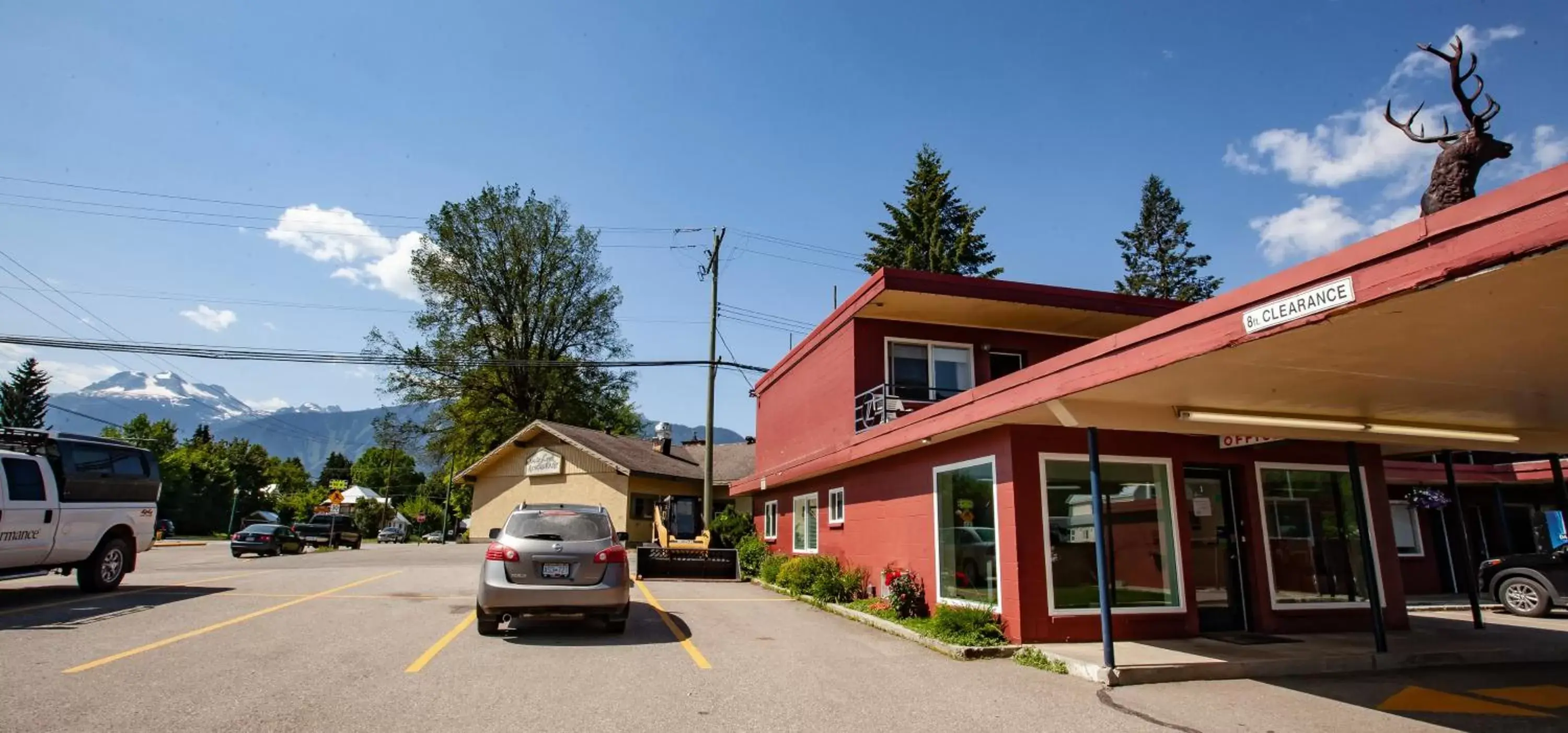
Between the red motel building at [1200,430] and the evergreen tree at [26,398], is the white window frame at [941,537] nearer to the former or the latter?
the red motel building at [1200,430]

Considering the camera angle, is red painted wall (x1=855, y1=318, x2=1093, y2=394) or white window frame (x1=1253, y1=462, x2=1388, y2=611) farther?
red painted wall (x1=855, y1=318, x2=1093, y2=394)

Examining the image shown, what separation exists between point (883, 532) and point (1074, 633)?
4337 mm

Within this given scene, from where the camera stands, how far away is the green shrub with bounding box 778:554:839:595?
14133mm

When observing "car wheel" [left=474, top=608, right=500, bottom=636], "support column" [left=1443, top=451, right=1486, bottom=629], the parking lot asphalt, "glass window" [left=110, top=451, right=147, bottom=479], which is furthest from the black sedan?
"support column" [left=1443, top=451, right=1486, bottom=629]

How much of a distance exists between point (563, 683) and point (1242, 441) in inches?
364

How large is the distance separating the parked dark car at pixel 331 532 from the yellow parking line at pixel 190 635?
78.7 feet

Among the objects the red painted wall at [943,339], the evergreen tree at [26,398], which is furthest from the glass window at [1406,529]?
the evergreen tree at [26,398]

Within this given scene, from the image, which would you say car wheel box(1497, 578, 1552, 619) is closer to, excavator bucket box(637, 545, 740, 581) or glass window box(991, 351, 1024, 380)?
glass window box(991, 351, 1024, 380)

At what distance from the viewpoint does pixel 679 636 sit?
32.1ft

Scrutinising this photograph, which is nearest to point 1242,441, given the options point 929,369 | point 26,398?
point 929,369

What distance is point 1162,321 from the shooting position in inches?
245

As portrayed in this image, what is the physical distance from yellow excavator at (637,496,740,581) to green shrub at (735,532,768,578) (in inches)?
8.8

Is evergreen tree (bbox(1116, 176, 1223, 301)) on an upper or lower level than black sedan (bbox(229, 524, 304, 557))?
upper

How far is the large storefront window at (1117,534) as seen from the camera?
31.7 ft
